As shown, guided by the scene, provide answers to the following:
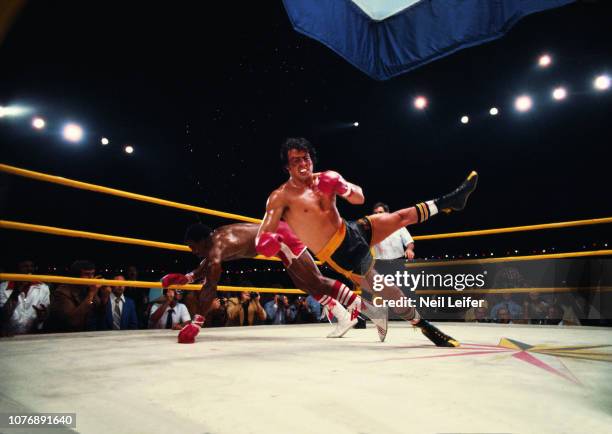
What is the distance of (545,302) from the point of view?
17.3 feet

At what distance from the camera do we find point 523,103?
7309 millimetres

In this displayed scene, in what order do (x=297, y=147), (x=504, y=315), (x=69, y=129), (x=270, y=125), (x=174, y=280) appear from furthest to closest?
1. (x=270, y=125)
2. (x=69, y=129)
3. (x=504, y=315)
4. (x=174, y=280)
5. (x=297, y=147)

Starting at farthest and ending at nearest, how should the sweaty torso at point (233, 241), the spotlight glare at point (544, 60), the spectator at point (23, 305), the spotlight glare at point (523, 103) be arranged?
1. the spotlight glare at point (523, 103)
2. the spotlight glare at point (544, 60)
3. the spectator at point (23, 305)
4. the sweaty torso at point (233, 241)

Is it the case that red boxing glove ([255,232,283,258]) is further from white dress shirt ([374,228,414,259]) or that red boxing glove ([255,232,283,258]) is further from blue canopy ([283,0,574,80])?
white dress shirt ([374,228,414,259])

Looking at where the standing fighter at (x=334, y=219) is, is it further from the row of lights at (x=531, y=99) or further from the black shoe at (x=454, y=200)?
the row of lights at (x=531, y=99)

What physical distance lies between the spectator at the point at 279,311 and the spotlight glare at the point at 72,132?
17.9ft

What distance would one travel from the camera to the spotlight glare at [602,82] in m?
6.42

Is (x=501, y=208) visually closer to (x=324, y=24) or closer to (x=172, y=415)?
(x=324, y=24)

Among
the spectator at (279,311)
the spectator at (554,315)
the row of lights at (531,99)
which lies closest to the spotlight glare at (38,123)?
the spectator at (279,311)

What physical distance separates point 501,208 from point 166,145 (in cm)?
741

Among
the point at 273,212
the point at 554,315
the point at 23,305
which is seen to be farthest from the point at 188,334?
the point at 554,315

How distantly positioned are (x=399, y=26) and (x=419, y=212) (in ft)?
6.03

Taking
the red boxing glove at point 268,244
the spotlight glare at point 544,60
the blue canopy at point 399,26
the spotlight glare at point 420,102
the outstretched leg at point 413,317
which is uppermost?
the spotlight glare at point 420,102

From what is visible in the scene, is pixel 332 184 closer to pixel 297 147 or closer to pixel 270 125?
pixel 297 147
